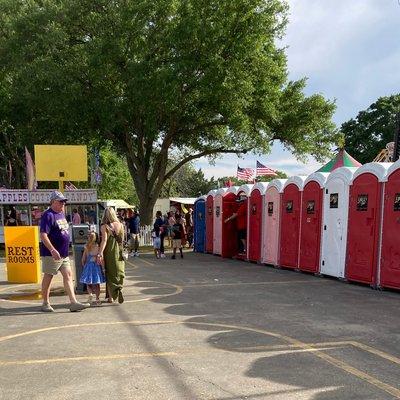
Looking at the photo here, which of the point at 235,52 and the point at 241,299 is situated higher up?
the point at 235,52

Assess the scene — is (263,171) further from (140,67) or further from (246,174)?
(140,67)

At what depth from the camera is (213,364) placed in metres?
5.04

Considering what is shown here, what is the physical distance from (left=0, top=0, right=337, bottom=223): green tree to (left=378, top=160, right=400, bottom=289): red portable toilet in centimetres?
1185

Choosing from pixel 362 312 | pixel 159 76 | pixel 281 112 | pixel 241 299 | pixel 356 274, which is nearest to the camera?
pixel 362 312

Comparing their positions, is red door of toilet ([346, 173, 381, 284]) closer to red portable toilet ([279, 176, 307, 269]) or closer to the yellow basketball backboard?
red portable toilet ([279, 176, 307, 269])

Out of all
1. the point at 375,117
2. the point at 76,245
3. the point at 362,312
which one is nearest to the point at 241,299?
the point at 362,312

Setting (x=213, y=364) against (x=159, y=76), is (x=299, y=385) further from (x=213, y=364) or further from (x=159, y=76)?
(x=159, y=76)

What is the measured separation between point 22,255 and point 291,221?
6750 mm

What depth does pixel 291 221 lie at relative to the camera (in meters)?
13.2

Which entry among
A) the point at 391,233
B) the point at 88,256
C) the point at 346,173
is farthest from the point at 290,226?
the point at 88,256

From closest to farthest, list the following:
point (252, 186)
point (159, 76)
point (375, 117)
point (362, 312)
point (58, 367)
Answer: point (58, 367) → point (362, 312) → point (252, 186) → point (159, 76) → point (375, 117)

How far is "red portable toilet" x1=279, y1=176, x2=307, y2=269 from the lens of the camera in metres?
12.9

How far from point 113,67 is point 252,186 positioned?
31.0 feet

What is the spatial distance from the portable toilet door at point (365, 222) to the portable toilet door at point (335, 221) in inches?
7.4
